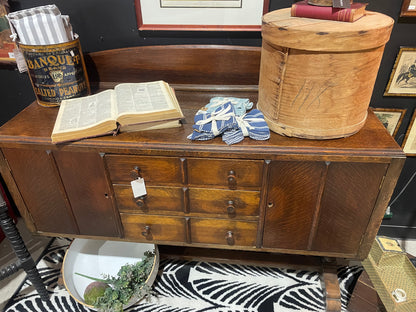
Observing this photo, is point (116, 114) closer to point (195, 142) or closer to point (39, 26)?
point (195, 142)

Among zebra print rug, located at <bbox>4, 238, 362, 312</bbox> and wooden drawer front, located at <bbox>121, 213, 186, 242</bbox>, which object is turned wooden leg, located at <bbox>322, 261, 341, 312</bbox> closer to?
zebra print rug, located at <bbox>4, 238, 362, 312</bbox>

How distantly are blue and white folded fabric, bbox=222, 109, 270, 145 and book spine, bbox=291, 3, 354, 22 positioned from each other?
0.40 meters

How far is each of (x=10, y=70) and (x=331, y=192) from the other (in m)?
1.74

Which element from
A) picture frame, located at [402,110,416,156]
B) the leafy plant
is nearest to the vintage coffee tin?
the leafy plant

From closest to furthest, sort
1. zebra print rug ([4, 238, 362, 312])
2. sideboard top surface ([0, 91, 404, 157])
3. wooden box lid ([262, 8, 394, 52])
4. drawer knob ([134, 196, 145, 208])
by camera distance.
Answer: wooden box lid ([262, 8, 394, 52]) < sideboard top surface ([0, 91, 404, 157]) < drawer knob ([134, 196, 145, 208]) < zebra print rug ([4, 238, 362, 312])

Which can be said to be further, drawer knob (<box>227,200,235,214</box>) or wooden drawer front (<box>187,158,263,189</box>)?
drawer knob (<box>227,200,235,214</box>)

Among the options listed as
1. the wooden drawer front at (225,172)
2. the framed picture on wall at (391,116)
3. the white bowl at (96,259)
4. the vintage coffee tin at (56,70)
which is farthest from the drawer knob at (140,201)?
the framed picture on wall at (391,116)

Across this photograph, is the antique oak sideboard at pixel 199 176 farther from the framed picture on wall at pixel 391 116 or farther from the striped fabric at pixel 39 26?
the framed picture on wall at pixel 391 116

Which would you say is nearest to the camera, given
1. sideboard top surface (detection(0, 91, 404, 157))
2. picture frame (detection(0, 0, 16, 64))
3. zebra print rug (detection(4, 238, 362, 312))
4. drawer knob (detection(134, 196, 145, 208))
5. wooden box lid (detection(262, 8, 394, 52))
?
wooden box lid (detection(262, 8, 394, 52))

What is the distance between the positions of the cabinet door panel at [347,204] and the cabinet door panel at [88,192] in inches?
36.3

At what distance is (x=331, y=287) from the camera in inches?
63.6

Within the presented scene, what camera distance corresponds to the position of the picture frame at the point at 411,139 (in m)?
1.61

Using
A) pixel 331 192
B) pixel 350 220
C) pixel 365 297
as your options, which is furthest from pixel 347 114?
pixel 365 297

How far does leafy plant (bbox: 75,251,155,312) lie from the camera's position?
4.97ft
